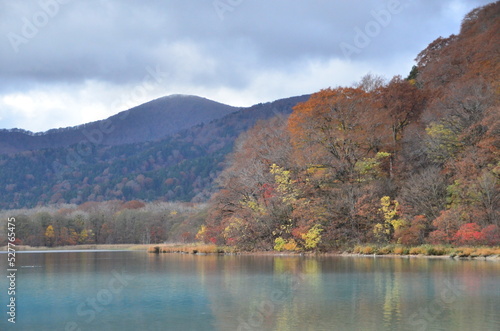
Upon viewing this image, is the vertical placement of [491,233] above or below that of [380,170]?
below

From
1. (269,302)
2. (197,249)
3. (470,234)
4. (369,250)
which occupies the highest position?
(470,234)

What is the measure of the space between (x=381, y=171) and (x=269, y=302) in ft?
127

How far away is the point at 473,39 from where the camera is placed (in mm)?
63438

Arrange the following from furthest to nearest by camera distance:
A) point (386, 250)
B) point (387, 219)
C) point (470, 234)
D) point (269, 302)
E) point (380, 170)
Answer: point (380, 170) → point (387, 219) → point (386, 250) → point (470, 234) → point (269, 302)

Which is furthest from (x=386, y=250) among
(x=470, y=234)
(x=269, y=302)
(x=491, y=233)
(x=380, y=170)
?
(x=269, y=302)

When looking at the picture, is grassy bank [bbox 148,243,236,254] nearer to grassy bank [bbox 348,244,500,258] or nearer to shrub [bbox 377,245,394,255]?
grassy bank [bbox 348,244,500,258]

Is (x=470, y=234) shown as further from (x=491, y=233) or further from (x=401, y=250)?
(x=401, y=250)

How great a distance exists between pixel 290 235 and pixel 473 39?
32864mm

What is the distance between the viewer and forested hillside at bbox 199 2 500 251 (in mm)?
42469

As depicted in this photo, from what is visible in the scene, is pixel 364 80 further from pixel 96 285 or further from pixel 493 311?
pixel 493 311

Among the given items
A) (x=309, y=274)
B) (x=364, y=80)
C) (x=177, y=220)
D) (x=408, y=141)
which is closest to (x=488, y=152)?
(x=408, y=141)

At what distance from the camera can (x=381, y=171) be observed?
54.1m

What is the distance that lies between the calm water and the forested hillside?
17.0 m

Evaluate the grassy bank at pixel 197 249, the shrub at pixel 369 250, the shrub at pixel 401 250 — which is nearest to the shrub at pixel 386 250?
the shrub at pixel 401 250
